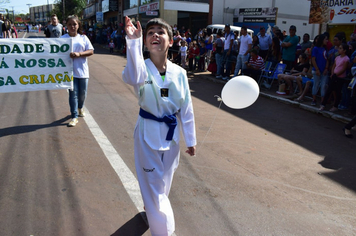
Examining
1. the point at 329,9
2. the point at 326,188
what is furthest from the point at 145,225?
the point at 329,9

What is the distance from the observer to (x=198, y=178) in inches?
170

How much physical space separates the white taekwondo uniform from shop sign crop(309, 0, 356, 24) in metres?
13.4

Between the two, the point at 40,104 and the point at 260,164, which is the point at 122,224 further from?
the point at 40,104

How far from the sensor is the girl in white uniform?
270 cm

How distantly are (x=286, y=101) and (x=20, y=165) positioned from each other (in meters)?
7.82

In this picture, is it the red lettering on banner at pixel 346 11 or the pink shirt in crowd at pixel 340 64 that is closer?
the pink shirt in crowd at pixel 340 64

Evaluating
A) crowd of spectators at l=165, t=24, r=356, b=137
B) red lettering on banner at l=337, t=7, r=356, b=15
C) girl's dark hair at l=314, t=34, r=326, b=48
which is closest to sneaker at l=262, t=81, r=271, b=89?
crowd of spectators at l=165, t=24, r=356, b=137

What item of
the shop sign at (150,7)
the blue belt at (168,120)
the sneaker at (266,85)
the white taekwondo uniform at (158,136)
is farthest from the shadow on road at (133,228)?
the shop sign at (150,7)

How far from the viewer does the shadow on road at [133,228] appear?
310 centimetres

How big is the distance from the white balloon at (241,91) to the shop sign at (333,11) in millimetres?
12070

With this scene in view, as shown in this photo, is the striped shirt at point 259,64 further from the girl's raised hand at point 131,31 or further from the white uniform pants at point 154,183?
the girl's raised hand at point 131,31

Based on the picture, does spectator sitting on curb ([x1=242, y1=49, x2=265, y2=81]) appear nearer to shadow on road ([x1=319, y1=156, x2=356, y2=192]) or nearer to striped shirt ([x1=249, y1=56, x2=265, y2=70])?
striped shirt ([x1=249, y1=56, x2=265, y2=70])

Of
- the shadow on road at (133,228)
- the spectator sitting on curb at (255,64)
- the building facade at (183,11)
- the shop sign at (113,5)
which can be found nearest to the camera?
the shadow on road at (133,228)

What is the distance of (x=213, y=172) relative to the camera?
4.53 m
